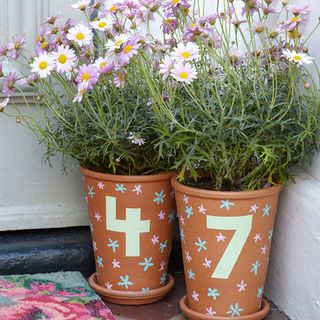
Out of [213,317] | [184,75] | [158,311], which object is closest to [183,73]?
[184,75]

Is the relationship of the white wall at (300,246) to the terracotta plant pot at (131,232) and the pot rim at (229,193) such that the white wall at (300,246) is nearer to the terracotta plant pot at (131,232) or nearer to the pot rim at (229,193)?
the pot rim at (229,193)

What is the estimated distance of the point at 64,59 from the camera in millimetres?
2062

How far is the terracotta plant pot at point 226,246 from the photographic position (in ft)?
6.86

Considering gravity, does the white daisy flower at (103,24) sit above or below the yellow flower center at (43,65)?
above

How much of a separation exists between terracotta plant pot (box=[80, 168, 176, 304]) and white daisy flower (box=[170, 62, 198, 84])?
437 millimetres

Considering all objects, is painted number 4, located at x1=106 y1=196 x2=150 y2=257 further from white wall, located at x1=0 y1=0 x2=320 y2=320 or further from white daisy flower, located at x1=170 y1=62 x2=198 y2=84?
white daisy flower, located at x1=170 y1=62 x2=198 y2=84

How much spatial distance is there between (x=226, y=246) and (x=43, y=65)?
0.70 m

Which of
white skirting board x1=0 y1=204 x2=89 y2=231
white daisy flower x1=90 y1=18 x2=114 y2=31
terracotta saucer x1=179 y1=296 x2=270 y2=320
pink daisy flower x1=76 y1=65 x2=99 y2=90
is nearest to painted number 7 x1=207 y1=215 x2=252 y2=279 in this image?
terracotta saucer x1=179 y1=296 x2=270 y2=320

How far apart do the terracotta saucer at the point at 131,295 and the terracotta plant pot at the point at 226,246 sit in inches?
7.7

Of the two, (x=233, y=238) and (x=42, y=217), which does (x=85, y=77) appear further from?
(x=42, y=217)

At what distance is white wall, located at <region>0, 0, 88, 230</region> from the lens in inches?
102

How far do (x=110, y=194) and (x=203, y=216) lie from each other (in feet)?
1.08

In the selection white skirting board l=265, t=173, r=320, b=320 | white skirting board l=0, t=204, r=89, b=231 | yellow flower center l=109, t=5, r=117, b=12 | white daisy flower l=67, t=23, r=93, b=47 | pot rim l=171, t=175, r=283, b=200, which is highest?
yellow flower center l=109, t=5, r=117, b=12

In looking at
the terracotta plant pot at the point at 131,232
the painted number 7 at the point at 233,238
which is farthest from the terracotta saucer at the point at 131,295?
the painted number 7 at the point at 233,238
